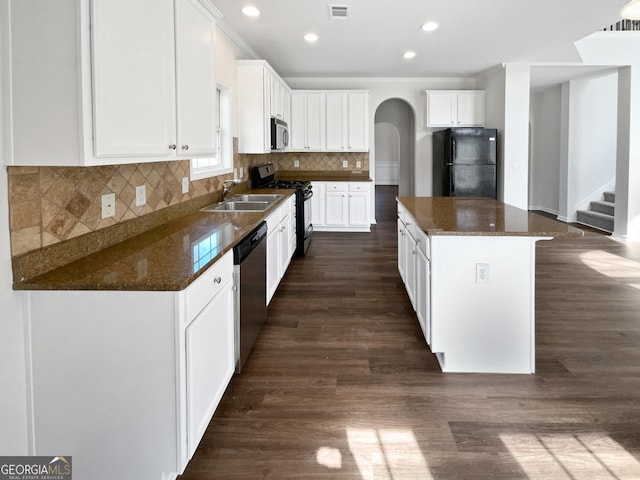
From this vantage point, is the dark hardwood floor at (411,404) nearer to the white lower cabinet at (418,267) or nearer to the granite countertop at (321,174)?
the white lower cabinet at (418,267)

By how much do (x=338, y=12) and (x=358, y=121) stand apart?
3545 millimetres

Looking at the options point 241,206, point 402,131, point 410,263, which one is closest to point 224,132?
point 241,206

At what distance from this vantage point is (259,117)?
5.69m

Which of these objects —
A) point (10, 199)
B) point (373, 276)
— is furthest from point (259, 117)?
point (10, 199)

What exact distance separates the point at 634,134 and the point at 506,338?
5.96 meters

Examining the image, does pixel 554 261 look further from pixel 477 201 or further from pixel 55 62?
pixel 55 62

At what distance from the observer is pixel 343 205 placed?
8.12 m

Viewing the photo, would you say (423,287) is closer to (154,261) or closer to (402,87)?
(154,261)

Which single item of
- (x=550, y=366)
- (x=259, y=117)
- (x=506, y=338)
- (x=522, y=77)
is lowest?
(x=550, y=366)

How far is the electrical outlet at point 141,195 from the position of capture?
112 inches

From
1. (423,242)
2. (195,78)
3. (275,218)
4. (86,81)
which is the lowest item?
(423,242)

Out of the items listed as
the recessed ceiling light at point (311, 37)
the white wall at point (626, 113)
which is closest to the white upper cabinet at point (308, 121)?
the recessed ceiling light at point (311, 37)

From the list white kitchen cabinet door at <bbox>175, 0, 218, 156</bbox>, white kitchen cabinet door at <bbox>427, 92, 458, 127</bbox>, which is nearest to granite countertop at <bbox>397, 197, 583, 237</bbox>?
white kitchen cabinet door at <bbox>175, 0, 218, 156</bbox>

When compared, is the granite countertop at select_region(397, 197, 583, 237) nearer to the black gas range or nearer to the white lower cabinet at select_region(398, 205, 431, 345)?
the white lower cabinet at select_region(398, 205, 431, 345)
